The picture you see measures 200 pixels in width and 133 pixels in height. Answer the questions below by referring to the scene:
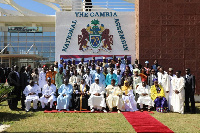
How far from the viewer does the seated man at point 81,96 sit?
939 centimetres

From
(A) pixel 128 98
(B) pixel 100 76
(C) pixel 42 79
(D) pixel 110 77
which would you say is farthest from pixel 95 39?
(A) pixel 128 98

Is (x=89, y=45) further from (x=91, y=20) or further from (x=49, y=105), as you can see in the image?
(x=49, y=105)

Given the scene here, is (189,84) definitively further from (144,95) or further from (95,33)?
(95,33)

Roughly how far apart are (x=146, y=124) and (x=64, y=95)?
154 inches

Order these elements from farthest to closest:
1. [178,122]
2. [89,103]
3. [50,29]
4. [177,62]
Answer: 1. [50,29]
2. [177,62]
3. [89,103]
4. [178,122]

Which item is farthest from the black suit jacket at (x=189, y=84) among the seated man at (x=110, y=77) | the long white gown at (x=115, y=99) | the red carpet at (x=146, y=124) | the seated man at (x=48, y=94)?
the seated man at (x=48, y=94)

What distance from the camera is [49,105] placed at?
9.48m

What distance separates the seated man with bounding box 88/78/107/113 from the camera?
9.33 meters

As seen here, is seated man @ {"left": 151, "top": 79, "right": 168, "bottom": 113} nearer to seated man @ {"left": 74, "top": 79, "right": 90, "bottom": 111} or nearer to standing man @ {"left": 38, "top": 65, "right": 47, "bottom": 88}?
seated man @ {"left": 74, "top": 79, "right": 90, "bottom": 111}

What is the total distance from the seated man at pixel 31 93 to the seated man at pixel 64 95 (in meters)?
0.94

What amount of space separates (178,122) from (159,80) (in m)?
2.84

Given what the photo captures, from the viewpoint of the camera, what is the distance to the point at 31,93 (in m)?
9.64

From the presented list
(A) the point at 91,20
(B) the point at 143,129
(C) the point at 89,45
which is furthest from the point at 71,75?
(B) the point at 143,129

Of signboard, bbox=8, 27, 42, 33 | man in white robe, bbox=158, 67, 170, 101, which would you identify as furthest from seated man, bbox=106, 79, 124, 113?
signboard, bbox=8, 27, 42, 33
